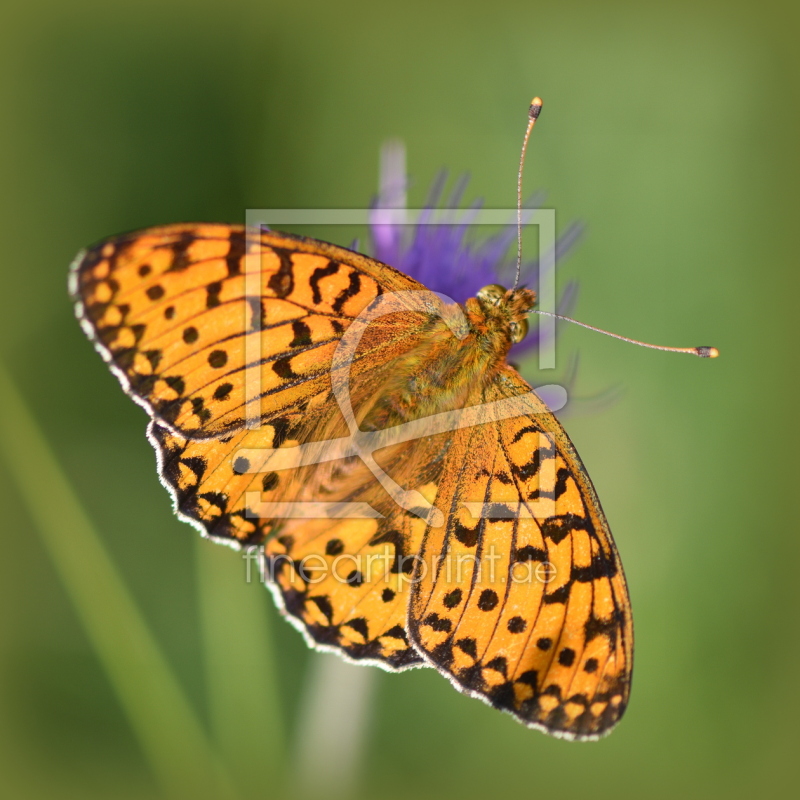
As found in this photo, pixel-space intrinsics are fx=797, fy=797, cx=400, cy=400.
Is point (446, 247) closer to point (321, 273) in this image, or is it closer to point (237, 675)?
point (321, 273)

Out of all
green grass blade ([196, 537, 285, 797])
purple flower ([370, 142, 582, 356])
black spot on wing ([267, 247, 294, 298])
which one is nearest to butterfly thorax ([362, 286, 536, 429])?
black spot on wing ([267, 247, 294, 298])

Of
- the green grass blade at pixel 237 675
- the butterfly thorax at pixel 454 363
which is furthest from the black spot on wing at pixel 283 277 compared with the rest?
the green grass blade at pixel 237 675

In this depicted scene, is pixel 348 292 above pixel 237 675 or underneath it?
above

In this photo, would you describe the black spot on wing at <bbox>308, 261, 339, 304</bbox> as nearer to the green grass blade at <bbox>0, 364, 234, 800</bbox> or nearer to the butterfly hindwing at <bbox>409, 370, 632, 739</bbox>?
the butterfly hindwing at <bbox>409, 370, 632, 739</bbox>

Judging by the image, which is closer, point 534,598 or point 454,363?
point 534,598

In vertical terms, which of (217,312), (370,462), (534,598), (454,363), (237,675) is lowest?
(237,675)

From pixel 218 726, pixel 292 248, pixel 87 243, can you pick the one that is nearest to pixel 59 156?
pixel 87 243

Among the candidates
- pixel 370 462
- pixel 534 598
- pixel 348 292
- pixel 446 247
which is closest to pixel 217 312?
pixel 348 292
